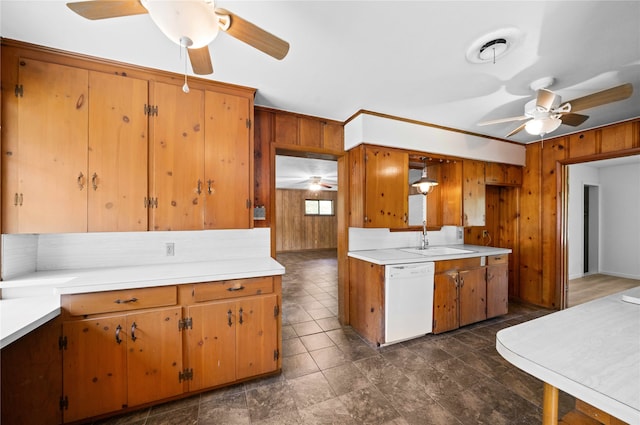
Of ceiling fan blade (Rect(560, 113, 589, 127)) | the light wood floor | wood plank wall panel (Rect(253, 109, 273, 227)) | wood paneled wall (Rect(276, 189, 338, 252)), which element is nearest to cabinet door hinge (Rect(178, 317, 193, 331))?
wood plank wall panel (Rect(253, 109, 273, 227))

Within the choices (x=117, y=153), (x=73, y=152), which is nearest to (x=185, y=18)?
(x=117, y=153)

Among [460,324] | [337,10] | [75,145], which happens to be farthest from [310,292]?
[337,10]

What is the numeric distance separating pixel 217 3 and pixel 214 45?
1.23 feet

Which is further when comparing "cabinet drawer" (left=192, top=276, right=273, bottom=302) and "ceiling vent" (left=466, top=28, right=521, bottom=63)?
"cabinet drawer" (left=192, top=276, right=273, bottom=302)

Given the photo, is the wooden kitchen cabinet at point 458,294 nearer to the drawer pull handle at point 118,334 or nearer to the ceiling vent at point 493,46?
the ceiling vent at point 493,46

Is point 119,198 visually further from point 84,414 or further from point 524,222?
point 524,222

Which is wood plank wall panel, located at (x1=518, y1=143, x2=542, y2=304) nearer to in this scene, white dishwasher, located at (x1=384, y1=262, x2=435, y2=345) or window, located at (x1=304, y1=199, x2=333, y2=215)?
white dishwasher, located at (x1=384, y1=262, x2=435, y2=345)

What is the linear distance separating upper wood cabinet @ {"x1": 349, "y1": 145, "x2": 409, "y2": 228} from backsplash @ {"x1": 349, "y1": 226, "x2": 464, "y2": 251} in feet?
0.81

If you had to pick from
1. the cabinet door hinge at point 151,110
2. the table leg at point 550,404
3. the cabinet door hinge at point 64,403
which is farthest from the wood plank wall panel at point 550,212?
the cabinet door hinge at point 64,403

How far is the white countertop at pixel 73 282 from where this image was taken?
133 cm

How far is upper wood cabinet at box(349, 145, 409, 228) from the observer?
108 inches

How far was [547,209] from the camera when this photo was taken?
3.60m

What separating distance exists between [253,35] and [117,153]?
143cm

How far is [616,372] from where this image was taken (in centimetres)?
79
